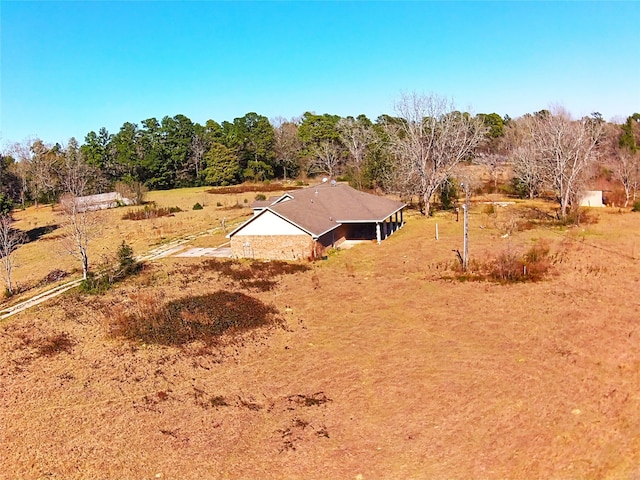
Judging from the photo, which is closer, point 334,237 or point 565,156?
point 334,237

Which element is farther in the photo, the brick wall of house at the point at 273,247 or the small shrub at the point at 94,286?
the brick wall of house at the point at 273,247

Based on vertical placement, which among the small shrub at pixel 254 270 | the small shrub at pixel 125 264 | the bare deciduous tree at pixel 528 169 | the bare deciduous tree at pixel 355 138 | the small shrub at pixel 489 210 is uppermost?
the bare deciduous tree at pixel 355 138

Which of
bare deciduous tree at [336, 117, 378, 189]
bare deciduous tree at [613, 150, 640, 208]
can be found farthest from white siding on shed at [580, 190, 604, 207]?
bare deciduous tree at [336, 117, 378, 189]

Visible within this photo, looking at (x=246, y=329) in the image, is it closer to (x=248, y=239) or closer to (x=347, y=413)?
(x=347, y=413)

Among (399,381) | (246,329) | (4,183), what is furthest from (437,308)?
(4,183)

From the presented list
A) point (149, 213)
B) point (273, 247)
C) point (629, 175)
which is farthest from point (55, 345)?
point (629, 175)

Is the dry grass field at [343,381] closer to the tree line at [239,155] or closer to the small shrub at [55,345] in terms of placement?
the small shrub at [55,345]

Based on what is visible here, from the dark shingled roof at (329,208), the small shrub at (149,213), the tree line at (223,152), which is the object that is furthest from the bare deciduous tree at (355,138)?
the dark shingled roof at (329,208)

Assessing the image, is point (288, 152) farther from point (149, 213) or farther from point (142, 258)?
point (142, 258)
